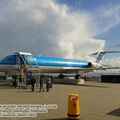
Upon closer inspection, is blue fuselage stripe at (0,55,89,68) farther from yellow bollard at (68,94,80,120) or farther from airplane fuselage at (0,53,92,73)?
yellow bollard at (68,94,80,120)

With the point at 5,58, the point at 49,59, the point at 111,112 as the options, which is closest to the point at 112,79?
the point at 49,59

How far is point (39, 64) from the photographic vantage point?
36.3 meters

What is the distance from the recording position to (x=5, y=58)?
3331 cm

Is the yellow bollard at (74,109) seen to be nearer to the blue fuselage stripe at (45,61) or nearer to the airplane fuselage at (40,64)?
the airplane fuselage at (40,64)

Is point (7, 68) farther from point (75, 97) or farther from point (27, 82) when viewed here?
point (75, 97)

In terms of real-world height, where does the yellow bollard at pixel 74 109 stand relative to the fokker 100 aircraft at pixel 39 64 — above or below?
below

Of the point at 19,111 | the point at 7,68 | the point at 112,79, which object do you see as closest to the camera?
the point at 19,111

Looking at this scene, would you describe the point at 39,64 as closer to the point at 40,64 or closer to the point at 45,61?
the point at 40,64

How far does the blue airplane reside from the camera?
100.0ft

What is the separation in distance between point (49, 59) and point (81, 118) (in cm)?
2871

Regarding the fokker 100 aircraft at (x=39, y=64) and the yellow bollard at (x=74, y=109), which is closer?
the yellow bollard at (x=74, y=109)

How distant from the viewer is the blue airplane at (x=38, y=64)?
3047 cm

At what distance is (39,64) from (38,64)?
279 mm

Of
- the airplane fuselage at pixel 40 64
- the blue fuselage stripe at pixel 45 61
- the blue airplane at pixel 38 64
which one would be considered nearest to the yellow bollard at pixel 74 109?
the blue airplane at pixel 38 64
